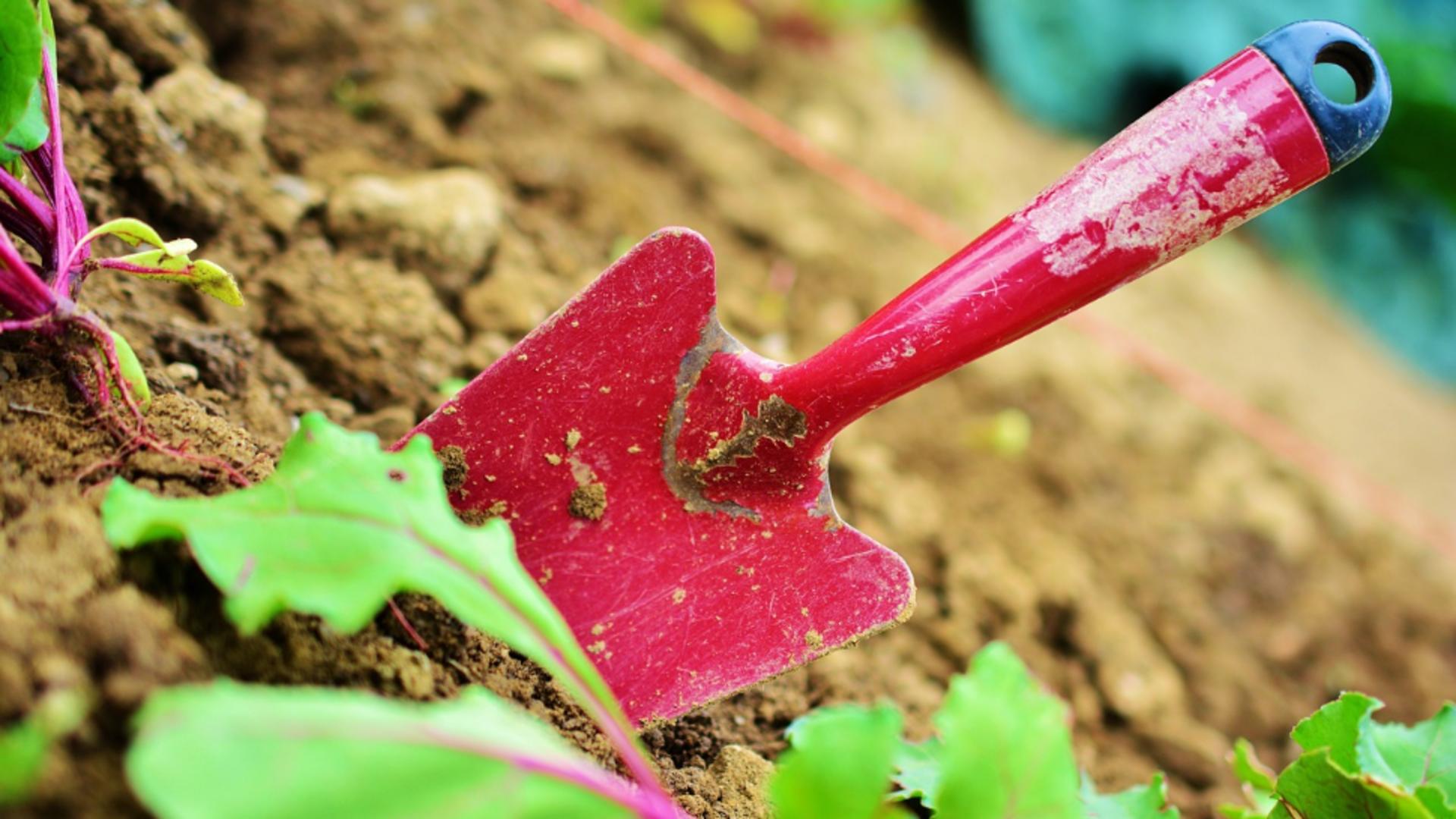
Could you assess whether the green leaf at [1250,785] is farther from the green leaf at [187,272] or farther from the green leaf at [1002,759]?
the green leaf at [187,272]

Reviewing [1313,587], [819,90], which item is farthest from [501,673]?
[819,90]

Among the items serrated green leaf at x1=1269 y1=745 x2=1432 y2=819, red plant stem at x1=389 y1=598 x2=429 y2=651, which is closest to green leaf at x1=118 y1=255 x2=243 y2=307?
red plant stem at x1=389 y1=598 x2=429 y2=651

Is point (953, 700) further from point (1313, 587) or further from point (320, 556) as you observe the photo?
point (1313, 587)

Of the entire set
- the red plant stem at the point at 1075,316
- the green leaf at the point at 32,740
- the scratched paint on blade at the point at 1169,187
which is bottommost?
the red plant stem at the point at 1075,316

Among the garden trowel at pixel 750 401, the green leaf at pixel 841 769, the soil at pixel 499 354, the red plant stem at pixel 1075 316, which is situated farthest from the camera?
the red plant stem at pixel 1075 316

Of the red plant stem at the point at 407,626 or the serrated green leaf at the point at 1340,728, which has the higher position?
the red plant stem at the point at 407,626

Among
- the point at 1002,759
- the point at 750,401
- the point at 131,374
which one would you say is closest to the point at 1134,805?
the point at 1002,759

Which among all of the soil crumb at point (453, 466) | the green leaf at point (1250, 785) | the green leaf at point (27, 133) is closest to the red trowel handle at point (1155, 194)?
the soil crumb at point (453, 466)

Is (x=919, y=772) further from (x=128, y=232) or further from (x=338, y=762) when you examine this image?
(x=128, y=232)
